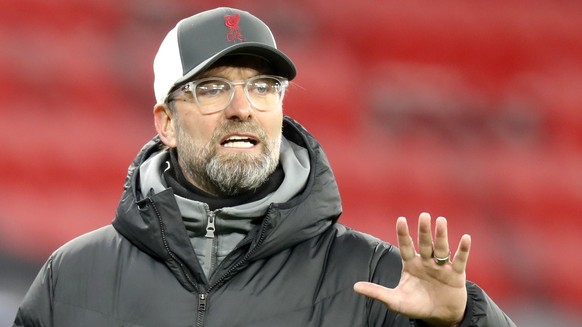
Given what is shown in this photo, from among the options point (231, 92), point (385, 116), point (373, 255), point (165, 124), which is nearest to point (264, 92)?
point (231, 92)

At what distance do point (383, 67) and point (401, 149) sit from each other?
0.25 m

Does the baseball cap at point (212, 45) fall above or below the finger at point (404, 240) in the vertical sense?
above

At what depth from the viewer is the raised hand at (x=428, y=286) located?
59.2 inches

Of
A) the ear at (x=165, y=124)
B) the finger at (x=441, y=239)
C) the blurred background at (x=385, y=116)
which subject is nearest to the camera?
the finger at (x=441, y=239)

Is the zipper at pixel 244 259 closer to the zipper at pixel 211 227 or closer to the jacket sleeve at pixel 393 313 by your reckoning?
the zipper at pixel 211 227

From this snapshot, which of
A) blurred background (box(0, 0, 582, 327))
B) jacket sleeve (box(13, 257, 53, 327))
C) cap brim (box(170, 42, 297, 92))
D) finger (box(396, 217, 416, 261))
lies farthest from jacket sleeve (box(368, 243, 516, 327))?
blurred background (box(0, 0, 582, 327))

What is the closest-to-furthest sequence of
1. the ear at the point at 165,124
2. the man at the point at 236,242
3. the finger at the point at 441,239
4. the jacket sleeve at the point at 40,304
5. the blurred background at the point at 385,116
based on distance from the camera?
the finger at the point at 441,239 < the man at the point at 236,242 < the jacket sleeve at the point at 40,304 < the ear at the point at 165,124 < the blurred background at the point at 385,116

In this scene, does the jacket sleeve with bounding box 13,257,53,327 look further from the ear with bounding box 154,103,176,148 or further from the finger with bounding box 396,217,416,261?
the finger with bounding box 396,217,416,261

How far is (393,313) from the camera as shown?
1.63 metres

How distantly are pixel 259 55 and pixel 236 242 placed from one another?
318mm

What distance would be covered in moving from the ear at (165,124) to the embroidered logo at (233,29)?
20 centimetres

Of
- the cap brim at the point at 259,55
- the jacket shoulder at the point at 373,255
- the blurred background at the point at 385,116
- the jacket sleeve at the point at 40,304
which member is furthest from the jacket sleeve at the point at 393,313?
the blurred background at the point at 385,116

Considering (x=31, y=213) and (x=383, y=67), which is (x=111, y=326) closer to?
(x=31, y=213)

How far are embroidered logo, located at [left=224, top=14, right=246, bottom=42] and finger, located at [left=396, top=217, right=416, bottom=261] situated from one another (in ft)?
1.56
